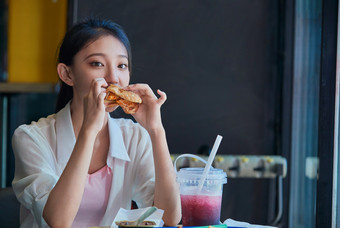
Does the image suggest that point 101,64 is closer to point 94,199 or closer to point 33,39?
point 94,199


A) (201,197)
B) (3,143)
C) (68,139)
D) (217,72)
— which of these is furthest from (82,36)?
(3,143)

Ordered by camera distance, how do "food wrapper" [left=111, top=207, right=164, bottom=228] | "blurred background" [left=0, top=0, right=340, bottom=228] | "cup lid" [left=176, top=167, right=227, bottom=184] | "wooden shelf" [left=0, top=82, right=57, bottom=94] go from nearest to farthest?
"food wrapper" [left=111, top=207, right=164, bottom=228] < "cup lid" [left=176, top=167, right=227, bottom=184] < "blurred background" [left=0, top=0, right=340, bottom=228] < "wooden shelf" [left=0, top=82, right=57, bottom=94]

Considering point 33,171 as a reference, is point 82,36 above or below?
above

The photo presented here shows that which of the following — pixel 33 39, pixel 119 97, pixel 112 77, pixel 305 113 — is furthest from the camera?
pixel 33 39

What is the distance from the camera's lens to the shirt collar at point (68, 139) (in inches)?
65.6

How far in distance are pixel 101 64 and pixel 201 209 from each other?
26.1 inches

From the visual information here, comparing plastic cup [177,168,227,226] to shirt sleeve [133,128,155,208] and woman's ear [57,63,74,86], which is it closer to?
shirt sleeve [133,128,155,208]

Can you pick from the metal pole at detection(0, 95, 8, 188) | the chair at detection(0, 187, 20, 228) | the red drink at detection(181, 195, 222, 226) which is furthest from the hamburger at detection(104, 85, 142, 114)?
the metal pole at detection(0, 95, 8, 188)

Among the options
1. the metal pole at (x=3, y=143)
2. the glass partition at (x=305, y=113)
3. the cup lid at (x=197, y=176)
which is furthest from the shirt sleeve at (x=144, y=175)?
the metal pole at (x=3, y=143)

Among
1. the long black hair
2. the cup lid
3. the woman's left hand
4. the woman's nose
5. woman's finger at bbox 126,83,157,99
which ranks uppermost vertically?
the long black hair

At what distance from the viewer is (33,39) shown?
2861 millimetres

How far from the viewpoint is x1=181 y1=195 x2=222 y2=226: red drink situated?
1.26m

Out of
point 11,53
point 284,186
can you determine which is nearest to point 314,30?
point 284,186

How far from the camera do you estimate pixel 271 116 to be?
2711mm
